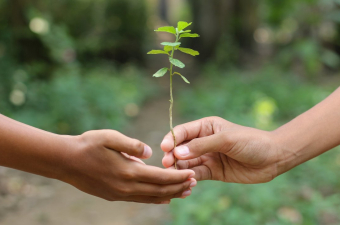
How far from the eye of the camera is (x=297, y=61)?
7.36m

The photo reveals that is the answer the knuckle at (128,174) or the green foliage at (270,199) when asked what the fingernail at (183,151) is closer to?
the knuckle at (128,174)

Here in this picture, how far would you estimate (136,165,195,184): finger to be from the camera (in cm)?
138

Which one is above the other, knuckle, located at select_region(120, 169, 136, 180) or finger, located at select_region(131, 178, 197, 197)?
knuckle, located at select_region(120, 169, 136, 180)

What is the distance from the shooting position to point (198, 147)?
1534 mm

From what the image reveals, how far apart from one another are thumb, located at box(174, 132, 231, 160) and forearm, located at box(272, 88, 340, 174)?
0.33 meters

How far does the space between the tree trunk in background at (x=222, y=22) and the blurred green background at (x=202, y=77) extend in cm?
3

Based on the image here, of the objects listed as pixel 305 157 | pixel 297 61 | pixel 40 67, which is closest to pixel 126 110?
pixel 40 67

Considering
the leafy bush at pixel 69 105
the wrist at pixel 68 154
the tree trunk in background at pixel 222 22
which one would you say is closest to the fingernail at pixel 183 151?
the wrist at pixel 68 154

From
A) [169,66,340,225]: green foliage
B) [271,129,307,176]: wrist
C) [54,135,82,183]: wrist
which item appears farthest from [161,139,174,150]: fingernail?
[169,66,340,225]: green foliage

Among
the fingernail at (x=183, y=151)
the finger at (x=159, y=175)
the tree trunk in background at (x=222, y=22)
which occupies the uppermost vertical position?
the tree trunk in background at (x=222, y=22)

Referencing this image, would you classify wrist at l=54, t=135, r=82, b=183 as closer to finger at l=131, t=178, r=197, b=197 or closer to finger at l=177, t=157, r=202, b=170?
finger at l=131, t=178, r=197, b=197

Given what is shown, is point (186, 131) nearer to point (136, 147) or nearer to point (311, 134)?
point (136, 147)

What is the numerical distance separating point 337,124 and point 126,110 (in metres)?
4.67

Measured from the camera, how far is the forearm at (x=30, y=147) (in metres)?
1.35
